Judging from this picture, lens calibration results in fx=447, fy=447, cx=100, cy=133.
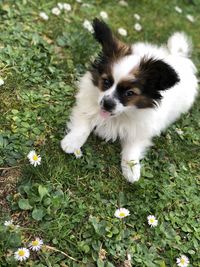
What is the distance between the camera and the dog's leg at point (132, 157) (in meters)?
3.17

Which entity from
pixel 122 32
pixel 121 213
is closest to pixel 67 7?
pixel 122 32

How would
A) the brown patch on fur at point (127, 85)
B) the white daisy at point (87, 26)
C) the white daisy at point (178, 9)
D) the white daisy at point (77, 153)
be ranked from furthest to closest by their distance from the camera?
the white daisy at point (178, 9)
the white daisy at point (87, 26)
the white daisy at point (77, 153)
the brown patch on fur at point (127, 85)

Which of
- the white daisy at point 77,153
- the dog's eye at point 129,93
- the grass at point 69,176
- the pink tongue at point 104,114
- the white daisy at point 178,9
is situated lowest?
the grass at point 69,176

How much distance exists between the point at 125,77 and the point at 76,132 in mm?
590

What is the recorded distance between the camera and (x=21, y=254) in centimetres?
248

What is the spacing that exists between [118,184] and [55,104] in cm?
85

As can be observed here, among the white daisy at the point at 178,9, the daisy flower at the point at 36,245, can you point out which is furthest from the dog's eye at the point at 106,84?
the white daisy at the point at 178,9

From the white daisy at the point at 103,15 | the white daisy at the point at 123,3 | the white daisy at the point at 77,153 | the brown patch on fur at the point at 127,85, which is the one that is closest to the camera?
the brown patch on fur at the point at 127,85

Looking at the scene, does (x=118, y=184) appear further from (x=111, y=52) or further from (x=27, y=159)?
(x=111, y=52)

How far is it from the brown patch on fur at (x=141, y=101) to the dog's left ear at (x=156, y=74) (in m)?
0.07

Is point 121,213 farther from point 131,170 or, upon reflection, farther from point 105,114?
point 105,114

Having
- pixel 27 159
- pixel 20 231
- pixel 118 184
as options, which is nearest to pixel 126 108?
pixel 118 184

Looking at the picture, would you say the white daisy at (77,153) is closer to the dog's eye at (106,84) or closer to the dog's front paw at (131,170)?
the dog's front paw at (131,170)

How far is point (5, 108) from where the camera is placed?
332 cm
